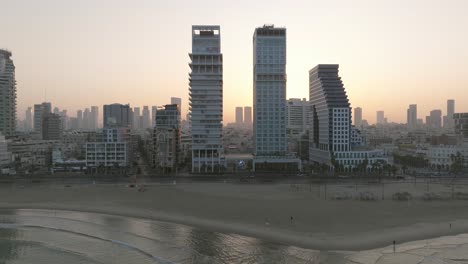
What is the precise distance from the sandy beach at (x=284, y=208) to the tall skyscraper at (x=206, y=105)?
14732 mm

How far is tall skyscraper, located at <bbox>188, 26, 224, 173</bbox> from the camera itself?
6244cm

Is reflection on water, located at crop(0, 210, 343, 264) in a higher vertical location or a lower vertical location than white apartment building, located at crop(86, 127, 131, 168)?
lower

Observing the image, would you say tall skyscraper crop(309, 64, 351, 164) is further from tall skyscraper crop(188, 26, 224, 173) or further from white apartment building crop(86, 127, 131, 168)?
white apartment building crop(86, 127, 131, 168)

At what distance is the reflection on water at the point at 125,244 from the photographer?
21172mm

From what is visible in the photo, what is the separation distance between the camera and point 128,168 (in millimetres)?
62000

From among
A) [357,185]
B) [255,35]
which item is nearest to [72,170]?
[255,35]

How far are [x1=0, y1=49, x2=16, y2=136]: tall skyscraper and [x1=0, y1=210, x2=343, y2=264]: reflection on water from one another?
68.8 meters

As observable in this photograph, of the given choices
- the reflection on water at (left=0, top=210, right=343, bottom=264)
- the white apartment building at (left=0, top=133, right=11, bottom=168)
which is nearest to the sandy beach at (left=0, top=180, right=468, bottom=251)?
the reflection on water at (left=0, top=210, right=343, bottom=264)

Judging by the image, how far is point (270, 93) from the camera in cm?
6944

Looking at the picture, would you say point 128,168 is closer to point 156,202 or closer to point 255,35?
point 156,202

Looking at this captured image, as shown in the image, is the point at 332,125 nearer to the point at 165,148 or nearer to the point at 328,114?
the point at 328,114

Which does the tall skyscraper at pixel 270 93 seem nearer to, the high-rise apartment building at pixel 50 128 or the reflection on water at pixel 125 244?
the reflection on water at pixel 125 244

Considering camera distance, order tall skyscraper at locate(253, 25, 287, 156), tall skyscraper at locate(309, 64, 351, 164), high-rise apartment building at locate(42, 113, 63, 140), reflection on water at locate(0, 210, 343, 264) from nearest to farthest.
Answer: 1. reflection on water at locate(0, 210, 343, 264)
2. tall skyscraper at locate(309, 64, 351, 164)
3. tall skyscraper at locate(253, 25, 287, 156)
4. high-rise apartment building at locate(42, 113, 63, 140)

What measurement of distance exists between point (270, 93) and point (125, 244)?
163 ft
